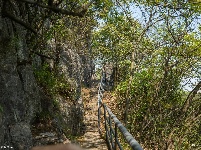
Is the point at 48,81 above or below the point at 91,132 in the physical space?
above

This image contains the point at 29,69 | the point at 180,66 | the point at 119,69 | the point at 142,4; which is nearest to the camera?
the point at 29,69

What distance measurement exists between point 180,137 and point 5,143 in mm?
8293

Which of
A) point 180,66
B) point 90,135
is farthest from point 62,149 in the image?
point 180,66

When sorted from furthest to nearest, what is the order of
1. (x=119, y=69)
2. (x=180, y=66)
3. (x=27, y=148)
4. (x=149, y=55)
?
(x=119, y=69) < (x=149, y=55) < (x=180, y=66) < (x=27, y=148)

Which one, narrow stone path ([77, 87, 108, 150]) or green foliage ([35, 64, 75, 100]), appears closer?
narrow stone path ([77, 87, 108, 150])

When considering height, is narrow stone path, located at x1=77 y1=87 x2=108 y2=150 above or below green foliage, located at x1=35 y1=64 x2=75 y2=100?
below

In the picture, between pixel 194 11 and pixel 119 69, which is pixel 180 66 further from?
pixel 119 69

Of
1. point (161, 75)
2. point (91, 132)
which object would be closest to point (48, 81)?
point (91, 132)

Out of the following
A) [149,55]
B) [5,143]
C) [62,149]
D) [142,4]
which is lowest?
[5,143]

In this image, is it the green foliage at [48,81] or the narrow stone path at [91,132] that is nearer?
the narrow stone path at [91,132]

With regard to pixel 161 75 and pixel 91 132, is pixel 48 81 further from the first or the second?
pixel 161 75

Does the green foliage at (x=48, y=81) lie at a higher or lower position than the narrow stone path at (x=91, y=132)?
higher

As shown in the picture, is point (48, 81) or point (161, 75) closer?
point (48, 81)

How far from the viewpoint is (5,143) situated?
6234 millimetres
